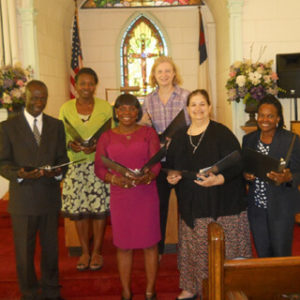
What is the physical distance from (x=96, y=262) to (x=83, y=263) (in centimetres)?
11

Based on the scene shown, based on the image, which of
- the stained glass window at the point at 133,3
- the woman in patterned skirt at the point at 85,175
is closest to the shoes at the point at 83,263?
the woman in patterned skirt at the point at 85,175

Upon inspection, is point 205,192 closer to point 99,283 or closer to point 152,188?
point 152,188

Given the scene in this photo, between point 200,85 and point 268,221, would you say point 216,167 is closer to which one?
point 268,221

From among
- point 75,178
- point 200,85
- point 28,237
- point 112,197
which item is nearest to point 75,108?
point 75,178

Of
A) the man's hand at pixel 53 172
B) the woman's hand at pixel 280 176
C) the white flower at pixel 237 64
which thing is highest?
the white flower at pixel 237 64

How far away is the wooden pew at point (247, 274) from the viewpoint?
4.18ft

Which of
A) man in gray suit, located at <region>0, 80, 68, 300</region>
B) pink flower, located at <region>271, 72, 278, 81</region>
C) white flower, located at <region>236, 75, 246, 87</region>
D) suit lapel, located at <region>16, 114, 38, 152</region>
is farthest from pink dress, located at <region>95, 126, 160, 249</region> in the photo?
pink flower, located at <region>271, 72, 278, 81</region>

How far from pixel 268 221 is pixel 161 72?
143cm

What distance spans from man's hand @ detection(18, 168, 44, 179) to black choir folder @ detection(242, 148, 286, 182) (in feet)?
4.38

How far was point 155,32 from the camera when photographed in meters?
8.43

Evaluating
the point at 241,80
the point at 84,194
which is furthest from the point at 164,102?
the point at 241,80

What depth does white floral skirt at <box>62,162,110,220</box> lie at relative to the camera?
10.2 feet

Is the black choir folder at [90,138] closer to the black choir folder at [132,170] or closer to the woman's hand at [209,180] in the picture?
the black choir folder at [132,170]

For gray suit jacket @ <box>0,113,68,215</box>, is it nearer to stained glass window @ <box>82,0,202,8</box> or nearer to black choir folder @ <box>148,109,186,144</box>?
black choir folder @ <box>148,109,186,144</box>
